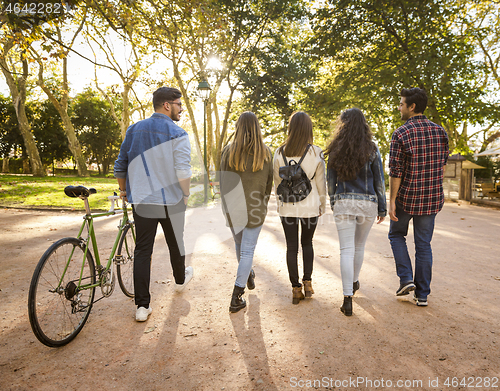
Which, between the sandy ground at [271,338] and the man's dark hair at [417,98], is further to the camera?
the man's dark hair at [417,98]

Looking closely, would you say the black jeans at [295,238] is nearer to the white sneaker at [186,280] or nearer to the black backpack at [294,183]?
the black backpack at [294,183]

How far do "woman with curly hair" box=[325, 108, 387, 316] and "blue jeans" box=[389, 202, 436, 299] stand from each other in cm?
36

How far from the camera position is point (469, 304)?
141 inches

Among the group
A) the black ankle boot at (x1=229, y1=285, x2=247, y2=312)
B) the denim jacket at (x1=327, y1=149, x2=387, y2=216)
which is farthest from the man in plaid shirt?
the black ankle boot at (x1=229, y1=285, x2=247, y2=312)

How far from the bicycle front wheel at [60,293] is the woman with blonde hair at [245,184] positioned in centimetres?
139

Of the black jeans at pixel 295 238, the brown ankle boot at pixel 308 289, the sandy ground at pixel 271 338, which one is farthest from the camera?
the brown ankle boot at pixel 308 289

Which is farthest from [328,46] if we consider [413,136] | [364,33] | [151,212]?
[151,212]

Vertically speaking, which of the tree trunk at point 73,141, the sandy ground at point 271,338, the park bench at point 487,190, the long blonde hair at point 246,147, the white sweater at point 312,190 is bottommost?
the sandy ground at point 271,338

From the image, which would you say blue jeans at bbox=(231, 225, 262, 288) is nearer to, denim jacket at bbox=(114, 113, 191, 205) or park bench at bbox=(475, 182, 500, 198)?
denim jacket at bbox=(114, 113, 191, 205)

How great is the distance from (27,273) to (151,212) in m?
2.66

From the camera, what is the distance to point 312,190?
358 centimetres

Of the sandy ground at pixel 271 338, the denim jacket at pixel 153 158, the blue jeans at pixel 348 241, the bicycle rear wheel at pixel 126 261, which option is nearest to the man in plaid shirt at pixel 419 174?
the sandy ground at pixel 271 338

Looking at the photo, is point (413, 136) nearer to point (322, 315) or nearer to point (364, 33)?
point (322, 315)

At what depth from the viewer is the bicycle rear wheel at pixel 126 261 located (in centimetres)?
368
